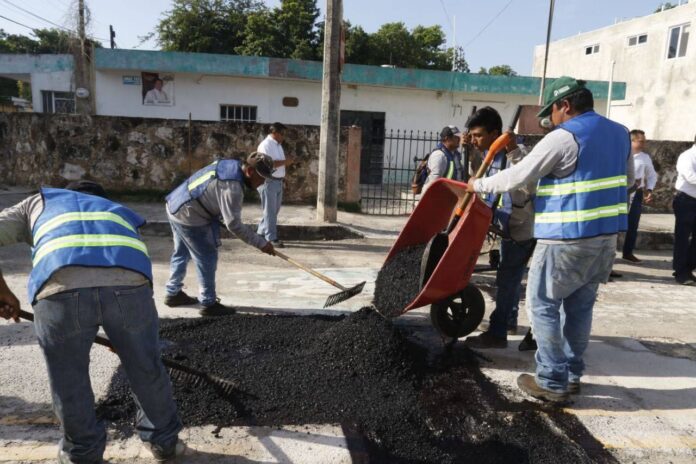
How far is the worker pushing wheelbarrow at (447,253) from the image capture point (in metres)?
3.56

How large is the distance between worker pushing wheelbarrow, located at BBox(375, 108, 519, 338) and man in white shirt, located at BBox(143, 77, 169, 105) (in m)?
14.6

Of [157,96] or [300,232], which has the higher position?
[157,96]

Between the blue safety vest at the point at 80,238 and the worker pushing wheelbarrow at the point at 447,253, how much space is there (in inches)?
78.0

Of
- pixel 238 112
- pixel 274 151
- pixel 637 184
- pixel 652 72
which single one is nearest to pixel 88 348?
pixel 274 151

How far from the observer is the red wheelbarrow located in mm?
3561

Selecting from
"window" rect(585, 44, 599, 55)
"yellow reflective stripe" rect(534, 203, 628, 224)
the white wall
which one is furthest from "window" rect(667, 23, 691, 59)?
"yellow reflective stripe" rect(534, 203, 628, 224)

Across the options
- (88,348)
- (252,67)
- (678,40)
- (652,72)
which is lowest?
(88,348)

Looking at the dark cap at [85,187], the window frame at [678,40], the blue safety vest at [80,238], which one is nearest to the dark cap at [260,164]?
the dark cap at [85,187]

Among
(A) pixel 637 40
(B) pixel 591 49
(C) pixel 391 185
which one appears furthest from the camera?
(B) pixel 591 49

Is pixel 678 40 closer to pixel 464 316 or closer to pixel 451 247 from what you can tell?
pixel 464 316

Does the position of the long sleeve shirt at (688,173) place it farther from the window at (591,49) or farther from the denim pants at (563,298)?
the window at (591,49)

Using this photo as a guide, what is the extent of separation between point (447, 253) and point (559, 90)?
4.19ft

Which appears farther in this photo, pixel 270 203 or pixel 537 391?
pixel 270 203

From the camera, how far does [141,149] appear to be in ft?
32.8
